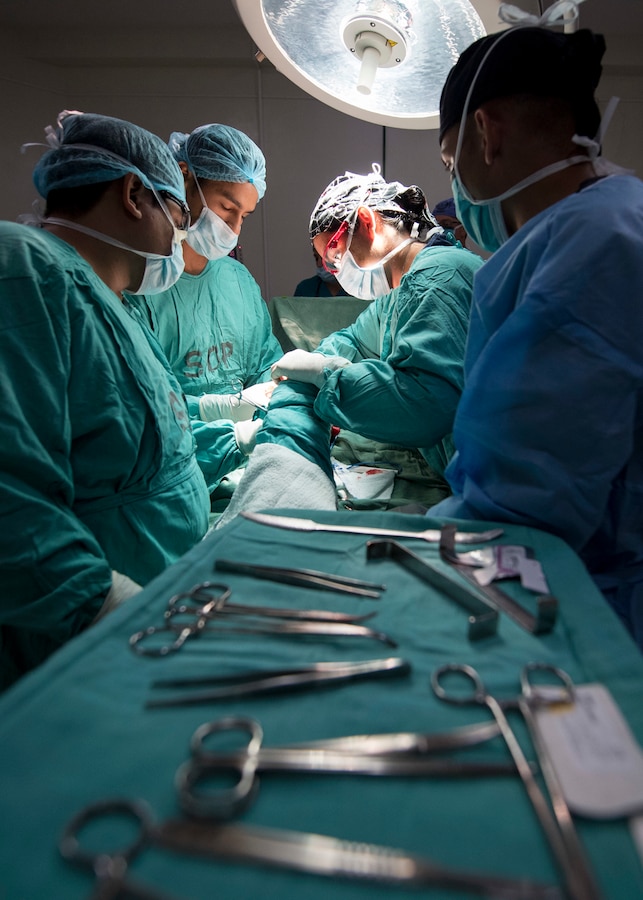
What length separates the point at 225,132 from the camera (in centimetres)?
221

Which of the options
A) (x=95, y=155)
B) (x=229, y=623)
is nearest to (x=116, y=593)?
(x=229, y=623)

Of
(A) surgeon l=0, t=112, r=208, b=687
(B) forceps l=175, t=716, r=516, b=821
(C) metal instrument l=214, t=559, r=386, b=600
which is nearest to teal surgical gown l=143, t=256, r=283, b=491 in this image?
(A) surgeon l=0, t=112, r=208, b=687

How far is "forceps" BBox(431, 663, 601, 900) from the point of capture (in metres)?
0.38

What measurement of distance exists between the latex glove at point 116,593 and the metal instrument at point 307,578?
1.10ft

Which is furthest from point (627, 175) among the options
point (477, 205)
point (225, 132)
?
point (225, 132)

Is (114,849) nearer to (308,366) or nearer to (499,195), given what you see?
(499,195)

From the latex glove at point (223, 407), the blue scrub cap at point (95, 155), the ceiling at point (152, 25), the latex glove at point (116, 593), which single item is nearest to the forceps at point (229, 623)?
the latex glove at point (116, 593)

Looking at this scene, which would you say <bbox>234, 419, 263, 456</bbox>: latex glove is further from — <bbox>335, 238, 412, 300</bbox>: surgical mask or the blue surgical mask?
the blue surgical mask

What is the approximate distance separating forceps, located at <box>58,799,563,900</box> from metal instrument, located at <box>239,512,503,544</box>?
0.52 metres

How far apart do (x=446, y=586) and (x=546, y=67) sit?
3.52 ft

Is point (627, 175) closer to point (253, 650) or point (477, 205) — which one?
point (477, 205)

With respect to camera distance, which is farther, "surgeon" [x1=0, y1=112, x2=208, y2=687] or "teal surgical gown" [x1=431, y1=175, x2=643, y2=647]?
"surgeon" [x1=0, y1=112, x2=208, y2=687]

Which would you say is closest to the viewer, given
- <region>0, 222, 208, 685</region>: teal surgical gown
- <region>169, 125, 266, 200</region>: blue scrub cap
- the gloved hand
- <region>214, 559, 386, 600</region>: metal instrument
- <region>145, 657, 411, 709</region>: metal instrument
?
<region>145, 657, 411, 709</region>: metal instrument

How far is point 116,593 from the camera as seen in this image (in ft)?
3.52
